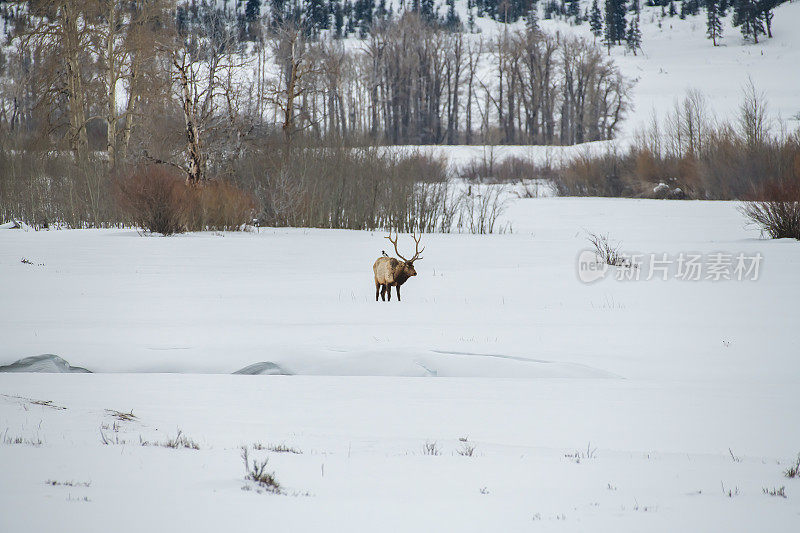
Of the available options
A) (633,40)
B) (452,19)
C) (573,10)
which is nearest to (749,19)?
(633,40)

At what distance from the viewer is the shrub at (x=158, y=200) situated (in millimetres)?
20312

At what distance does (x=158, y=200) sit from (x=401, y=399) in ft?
52.3

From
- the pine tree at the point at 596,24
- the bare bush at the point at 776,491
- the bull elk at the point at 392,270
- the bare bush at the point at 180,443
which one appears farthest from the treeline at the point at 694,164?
the pine tree at the point at 596,24

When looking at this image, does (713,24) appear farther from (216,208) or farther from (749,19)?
(216,208)

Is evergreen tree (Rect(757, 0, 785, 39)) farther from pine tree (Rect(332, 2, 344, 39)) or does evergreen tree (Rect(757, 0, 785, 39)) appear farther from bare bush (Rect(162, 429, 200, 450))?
bare bush (Rect(162, 429, 200, 450))

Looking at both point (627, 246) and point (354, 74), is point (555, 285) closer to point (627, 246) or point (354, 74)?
point (627, 246)

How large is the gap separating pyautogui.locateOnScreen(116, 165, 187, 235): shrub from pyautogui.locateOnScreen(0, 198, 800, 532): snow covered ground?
522cm

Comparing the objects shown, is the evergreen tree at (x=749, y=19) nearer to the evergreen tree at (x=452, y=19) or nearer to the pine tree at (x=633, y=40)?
the pine tree at (x=633, y=40)

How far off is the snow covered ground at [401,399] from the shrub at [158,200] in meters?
5.22

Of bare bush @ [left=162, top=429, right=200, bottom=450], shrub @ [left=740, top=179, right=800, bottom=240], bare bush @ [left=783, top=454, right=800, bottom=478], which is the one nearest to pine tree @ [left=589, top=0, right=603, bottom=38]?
shrub @ [left=740, top=179, right=800, bottom=240]

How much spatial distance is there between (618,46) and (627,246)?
81.7 meters

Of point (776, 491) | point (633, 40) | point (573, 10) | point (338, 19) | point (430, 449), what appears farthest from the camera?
point (573, 10)

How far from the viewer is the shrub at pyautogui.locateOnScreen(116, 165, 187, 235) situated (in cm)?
2031

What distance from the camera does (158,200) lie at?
20391 mm
